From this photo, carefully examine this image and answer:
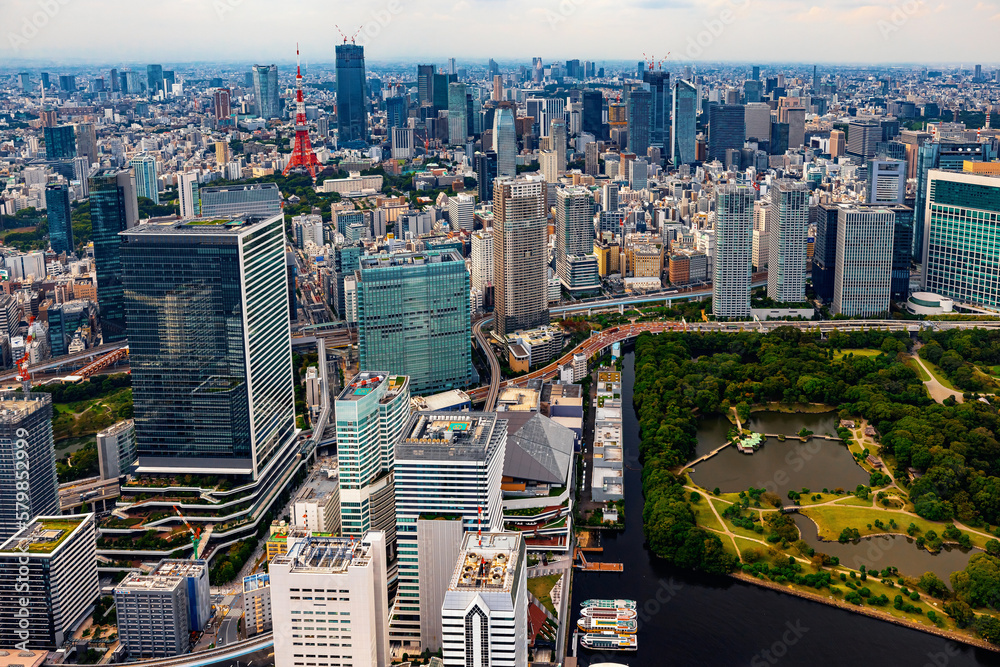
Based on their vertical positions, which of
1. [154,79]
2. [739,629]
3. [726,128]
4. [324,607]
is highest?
[154,79]

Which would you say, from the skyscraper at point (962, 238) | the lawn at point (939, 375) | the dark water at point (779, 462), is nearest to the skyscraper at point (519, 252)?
the dark water at point (779, 462)

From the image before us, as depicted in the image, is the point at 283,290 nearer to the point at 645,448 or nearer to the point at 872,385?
the point at 645,448

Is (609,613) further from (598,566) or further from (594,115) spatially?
(594,115)

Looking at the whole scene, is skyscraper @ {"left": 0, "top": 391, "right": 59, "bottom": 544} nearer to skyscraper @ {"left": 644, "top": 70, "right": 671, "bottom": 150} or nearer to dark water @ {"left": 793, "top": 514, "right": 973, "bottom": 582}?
dark water @ {"left": 793, "top": 514, "right": 973, "bottom": 582}

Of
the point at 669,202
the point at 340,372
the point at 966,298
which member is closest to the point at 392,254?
the point at 340,372

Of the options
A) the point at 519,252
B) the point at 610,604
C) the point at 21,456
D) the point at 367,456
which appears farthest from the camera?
the point at 519,252

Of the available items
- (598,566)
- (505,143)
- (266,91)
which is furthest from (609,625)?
(266,91)

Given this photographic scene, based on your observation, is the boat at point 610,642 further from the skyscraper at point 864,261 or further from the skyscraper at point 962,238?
the skyscraper at point 962,238

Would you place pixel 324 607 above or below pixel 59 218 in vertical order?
below

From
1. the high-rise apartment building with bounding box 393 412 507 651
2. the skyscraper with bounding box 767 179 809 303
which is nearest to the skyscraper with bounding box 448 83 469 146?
the skyscraper with bounding box 767 179 809 303
